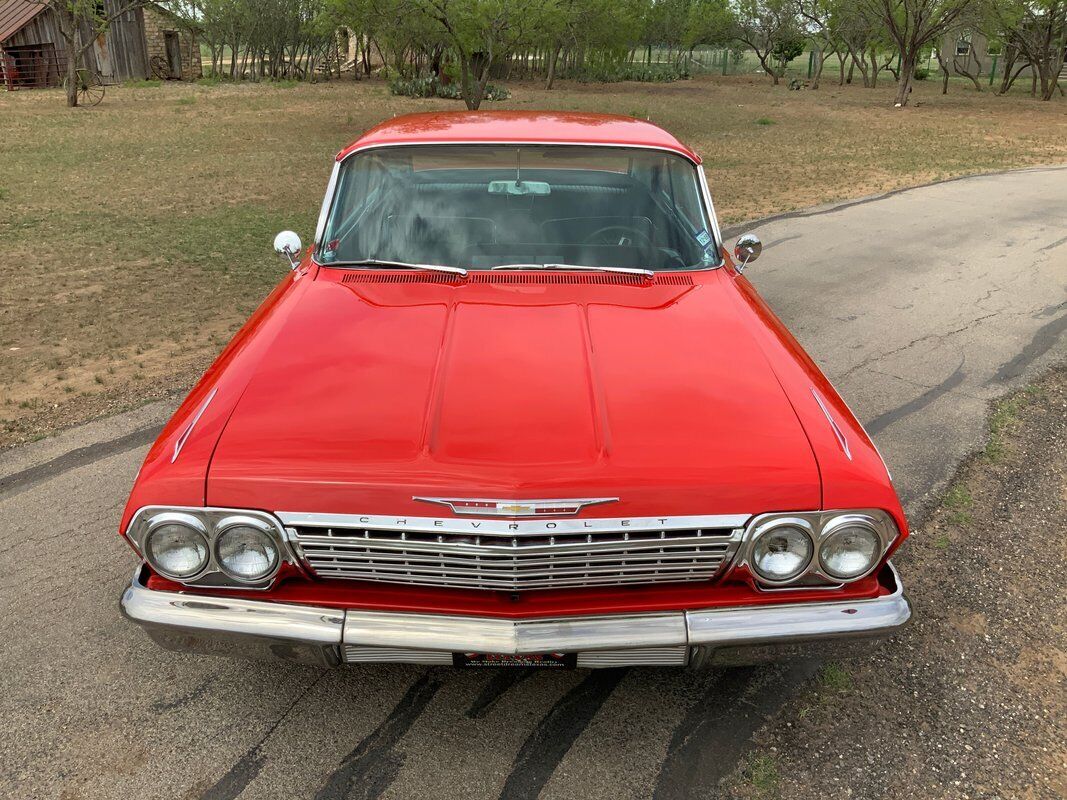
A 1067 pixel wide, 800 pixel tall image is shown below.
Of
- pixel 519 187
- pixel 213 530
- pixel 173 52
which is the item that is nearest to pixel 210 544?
pixel 213 530

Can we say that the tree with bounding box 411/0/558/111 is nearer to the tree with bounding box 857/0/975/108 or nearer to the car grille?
the tree with bounding box 857/0/975/108

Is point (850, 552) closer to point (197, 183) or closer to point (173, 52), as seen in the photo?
point (197, 183)

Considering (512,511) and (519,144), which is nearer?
(512,511)

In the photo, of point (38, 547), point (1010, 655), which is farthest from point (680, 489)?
point (38, 547)

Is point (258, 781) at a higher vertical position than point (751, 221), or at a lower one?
lower

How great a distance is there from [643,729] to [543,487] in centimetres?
102

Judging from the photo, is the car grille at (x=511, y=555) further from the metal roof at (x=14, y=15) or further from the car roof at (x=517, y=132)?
→ the metal roof at (x=14, y=15)

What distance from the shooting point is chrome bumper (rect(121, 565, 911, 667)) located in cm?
219

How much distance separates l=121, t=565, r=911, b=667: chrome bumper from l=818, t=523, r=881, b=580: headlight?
89mm

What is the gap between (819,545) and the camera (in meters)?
2.28

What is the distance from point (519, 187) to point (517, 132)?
1.01 ft

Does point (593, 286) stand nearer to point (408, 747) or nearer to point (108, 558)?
point (408, 747)

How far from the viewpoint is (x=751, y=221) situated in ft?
32.2

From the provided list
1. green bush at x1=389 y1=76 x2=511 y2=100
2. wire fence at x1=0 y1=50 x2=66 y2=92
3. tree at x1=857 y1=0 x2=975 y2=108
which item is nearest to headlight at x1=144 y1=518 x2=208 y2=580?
green bush at x1=389 y1=76 x2=511 y2=100
